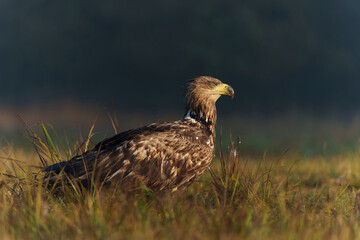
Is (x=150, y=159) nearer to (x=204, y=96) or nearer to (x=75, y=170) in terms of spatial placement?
(x=75, y=170)

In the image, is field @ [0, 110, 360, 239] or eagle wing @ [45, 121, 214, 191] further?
eagle wing @ [45, 121, 214, 191]

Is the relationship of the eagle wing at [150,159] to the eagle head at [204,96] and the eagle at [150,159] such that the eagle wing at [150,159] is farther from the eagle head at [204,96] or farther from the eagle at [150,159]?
the eagle head at [204,96]

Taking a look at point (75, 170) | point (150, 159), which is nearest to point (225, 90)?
point (150, 159)

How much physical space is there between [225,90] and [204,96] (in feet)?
1.02

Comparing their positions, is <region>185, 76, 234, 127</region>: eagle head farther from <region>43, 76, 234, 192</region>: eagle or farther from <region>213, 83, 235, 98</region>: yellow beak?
<region>43, 76, 234, 192</region>: eagle

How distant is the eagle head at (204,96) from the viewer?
5104 millimetres

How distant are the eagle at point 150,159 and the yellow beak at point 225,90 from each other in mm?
677

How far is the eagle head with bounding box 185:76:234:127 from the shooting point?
510 centimetres

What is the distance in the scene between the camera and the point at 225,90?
16.9ft

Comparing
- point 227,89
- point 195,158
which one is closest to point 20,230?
point 195,158

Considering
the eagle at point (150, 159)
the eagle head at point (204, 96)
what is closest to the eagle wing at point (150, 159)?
the eagle at point (150, 159)

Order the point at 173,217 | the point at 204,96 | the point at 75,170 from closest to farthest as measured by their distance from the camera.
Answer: the point at 173,217 < the point at 75,170 < the point at 204,96

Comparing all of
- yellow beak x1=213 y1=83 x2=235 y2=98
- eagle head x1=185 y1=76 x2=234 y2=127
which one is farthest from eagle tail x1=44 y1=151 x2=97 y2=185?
yellow beak x1=213 y1=83 x2=235 y2=98

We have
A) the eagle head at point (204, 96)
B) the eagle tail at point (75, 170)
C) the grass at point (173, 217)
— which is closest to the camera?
the grass at point (173, 217)
